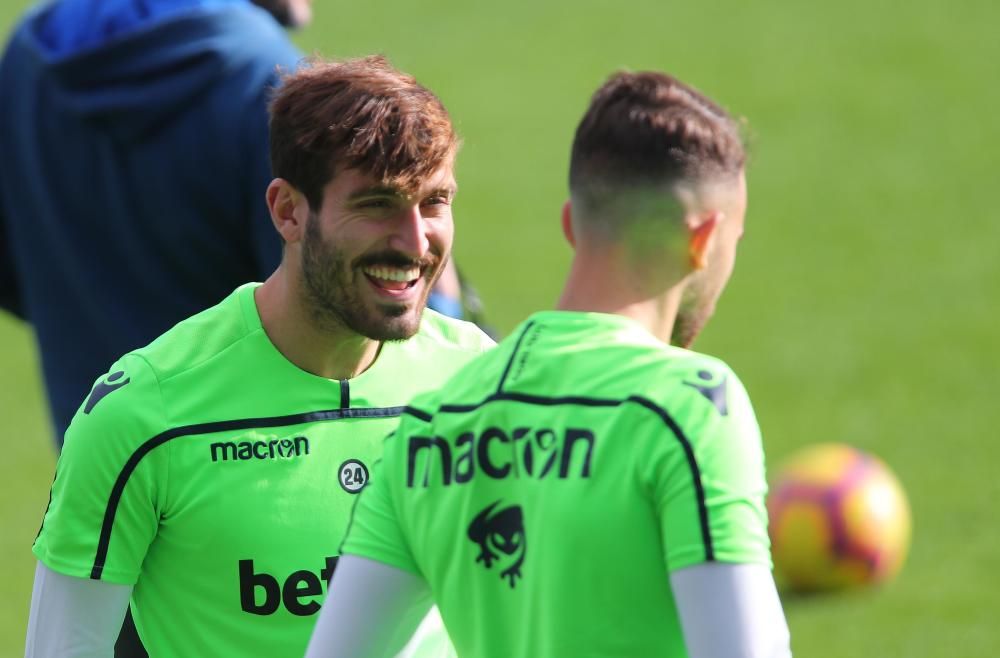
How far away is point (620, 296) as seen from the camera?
2.83 metres

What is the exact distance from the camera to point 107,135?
16.5 ft

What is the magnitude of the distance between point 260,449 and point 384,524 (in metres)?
0.62

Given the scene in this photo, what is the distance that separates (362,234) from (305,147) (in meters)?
0.20

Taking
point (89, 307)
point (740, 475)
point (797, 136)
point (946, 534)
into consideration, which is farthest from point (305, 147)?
point (797, 136)

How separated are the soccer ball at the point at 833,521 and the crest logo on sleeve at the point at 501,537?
5538mm

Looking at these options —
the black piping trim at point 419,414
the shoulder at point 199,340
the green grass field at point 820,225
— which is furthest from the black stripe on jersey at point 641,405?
the green grass field at point 820,225

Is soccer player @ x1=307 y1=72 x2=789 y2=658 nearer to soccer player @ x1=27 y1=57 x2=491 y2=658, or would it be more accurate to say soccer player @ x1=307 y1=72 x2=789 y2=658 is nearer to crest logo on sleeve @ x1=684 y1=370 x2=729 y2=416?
crest logo on sleeve @ x1=684 y1=370 x2=729 y2=416

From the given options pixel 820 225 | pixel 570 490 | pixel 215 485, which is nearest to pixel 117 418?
pixel 215 485

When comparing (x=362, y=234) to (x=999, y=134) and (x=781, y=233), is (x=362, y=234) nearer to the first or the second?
(x=781, y=233)

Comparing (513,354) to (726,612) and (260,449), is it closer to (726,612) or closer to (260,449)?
(726,612)

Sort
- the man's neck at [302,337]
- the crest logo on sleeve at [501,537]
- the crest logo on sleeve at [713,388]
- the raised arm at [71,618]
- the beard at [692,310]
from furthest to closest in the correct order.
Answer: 1. the man's neck at [302,337]
2. the raised arm at [71,618]
3. the beard at [692,310]
4. the crest logo on sleeve at [501,537]
5. the crest logo on sleeve at [713,388]

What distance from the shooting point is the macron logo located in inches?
134

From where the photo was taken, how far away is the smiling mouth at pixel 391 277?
132 inches

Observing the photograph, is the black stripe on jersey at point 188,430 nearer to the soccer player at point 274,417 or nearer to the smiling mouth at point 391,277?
the soccer player at point 274,417
